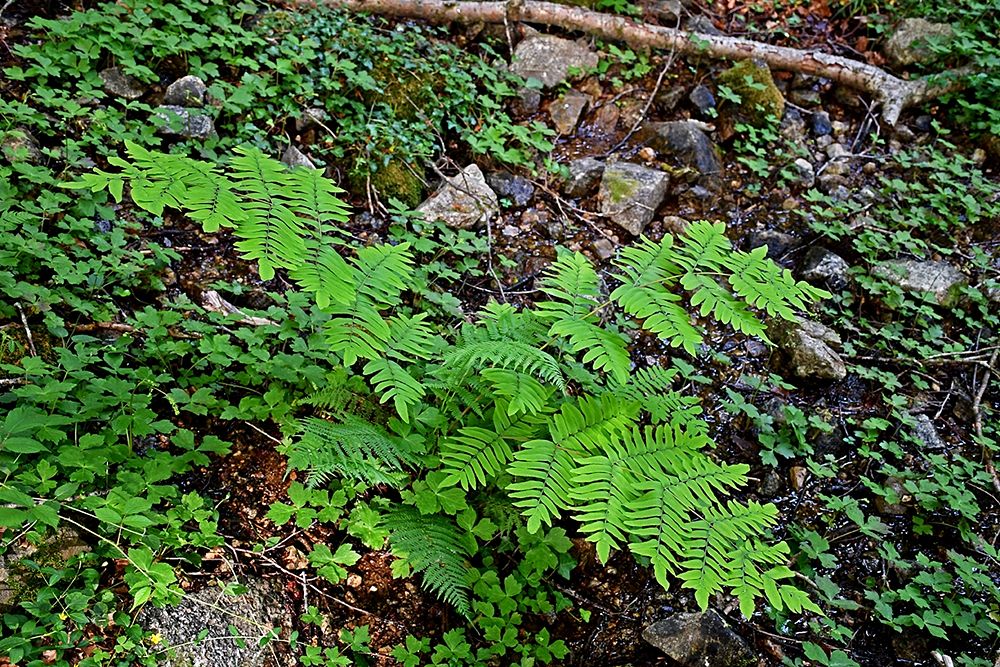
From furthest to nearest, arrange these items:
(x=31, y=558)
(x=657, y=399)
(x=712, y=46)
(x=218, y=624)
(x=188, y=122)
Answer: (x=712, y=46) < (x=188, y=122) < (x=657, y=399) < (x=218, y=624) < (x=31, y=558)

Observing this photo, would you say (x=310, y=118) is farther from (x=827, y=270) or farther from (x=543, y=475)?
(x=827, y=270)

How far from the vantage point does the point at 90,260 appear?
142 inches

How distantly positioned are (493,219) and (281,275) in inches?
65.4

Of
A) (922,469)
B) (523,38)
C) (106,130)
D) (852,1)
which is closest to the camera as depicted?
(922,469)

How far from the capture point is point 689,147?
568cm

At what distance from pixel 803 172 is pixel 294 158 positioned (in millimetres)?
4086

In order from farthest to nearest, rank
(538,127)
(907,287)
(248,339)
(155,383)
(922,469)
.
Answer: (538,127) → (907,287) → (922,469) → (248,339) → (155,383)

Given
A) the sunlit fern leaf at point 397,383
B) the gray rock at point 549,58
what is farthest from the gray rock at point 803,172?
the sunlit fern leaf at point 397,383

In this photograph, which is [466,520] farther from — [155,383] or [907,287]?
[907,287]

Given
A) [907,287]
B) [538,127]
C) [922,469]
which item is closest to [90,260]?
[538,127]

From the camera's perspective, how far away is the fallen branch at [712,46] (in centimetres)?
621

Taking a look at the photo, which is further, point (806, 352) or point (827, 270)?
point (827, 270)

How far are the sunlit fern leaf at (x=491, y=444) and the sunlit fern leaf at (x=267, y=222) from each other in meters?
0.99

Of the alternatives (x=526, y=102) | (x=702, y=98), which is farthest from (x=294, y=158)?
(x=702, y=98)
